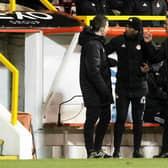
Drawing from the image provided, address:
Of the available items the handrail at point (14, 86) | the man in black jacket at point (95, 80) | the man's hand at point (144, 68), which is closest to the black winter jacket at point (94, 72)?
the man in black jacket at point (95, 80)

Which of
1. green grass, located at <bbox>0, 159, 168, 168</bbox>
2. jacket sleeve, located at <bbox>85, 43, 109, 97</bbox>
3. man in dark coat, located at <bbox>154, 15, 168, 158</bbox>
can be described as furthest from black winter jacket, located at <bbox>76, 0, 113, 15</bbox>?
green grass, located at <bbox>0, 159, 168, 168</bbox>

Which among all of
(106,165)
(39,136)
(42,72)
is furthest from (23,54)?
(106,165)

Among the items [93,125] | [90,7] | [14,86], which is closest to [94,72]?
[93,125]

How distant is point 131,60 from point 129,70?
0.41ft

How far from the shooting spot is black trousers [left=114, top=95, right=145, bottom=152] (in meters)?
9.28

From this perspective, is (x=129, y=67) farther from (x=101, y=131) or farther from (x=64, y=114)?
(x=64, y=114)

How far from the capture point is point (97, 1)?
454 inches

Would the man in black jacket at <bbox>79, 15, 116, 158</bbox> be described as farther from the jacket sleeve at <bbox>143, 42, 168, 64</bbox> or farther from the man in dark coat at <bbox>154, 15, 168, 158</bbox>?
→ the man in dark coat at <bbox>154, 15, 168, 158</bbox>

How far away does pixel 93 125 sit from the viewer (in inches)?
352

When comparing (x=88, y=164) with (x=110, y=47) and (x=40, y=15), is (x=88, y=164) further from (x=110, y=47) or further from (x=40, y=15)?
(x=40, y=15)

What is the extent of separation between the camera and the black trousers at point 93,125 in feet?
29.1

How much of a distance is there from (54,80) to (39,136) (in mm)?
811

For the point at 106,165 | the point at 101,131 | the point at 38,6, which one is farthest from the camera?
the point at 38,6

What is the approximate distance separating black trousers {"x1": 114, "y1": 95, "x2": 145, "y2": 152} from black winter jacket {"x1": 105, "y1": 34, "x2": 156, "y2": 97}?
0.11 meters
